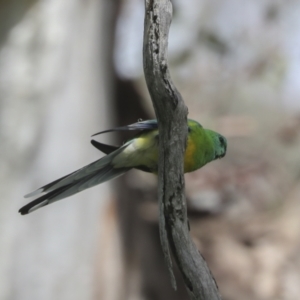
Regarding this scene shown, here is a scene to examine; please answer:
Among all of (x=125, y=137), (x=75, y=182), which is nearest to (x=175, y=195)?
→ (x=75, y=182)

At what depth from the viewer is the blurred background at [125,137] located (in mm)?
3336

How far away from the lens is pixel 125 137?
4484mm

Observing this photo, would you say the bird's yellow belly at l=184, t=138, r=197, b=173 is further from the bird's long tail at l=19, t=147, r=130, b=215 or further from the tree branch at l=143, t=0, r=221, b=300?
the tree branch at l=143, t=0, r=221, b=300

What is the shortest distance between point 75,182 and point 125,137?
287 cm

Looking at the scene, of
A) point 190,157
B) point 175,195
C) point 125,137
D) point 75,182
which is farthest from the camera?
point 125,137

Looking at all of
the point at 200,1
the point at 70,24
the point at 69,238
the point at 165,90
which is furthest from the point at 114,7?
the point at 165,90

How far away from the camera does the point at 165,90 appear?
3.85ft

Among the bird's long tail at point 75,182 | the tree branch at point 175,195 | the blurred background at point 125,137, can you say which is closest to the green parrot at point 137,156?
the bird's long tail at point 75,182

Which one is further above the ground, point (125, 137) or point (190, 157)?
point (125, 137)

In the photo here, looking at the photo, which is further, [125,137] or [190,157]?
[125,137]

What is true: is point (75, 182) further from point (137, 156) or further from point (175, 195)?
point (175, 195)

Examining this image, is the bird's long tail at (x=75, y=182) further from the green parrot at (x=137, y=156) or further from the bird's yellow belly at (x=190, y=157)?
the bird's yellow belly at (x=190, y=157)

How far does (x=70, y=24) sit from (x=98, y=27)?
1.00ft

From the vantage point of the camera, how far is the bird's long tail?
1.54 meters
